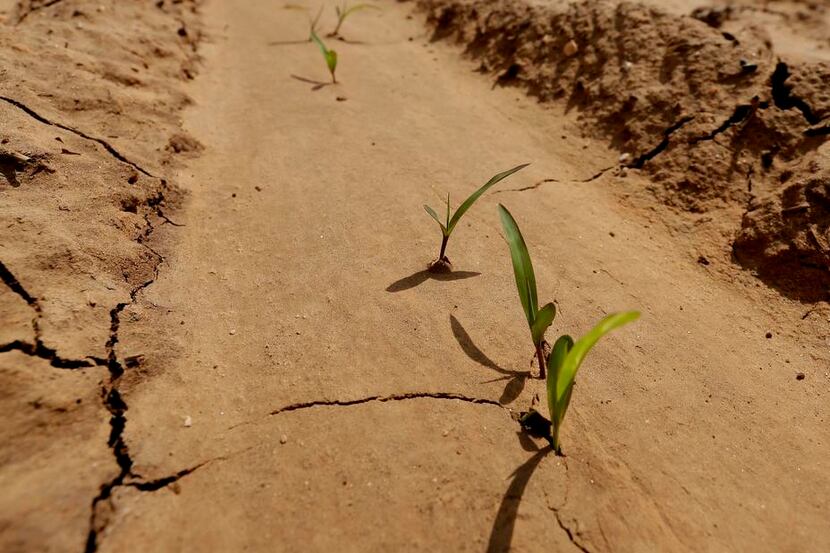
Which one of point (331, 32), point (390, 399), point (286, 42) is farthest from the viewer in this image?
point (331, 32)

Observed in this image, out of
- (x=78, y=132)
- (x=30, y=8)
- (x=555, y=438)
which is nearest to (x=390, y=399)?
(x=555, y=438)

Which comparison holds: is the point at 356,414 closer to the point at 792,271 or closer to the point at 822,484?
the point at 822,484

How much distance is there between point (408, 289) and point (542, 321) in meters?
0.51

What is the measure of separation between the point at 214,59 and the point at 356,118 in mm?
1064

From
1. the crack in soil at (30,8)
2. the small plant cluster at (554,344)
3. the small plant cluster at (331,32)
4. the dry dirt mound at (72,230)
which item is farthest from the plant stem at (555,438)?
the crack in soil at (30,8)

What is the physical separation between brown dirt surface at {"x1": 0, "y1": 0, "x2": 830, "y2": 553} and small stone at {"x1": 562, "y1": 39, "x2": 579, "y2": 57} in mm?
55

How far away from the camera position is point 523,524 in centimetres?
120

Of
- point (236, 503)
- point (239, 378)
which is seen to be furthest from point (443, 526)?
point (239, 378)

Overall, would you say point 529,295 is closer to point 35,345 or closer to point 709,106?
point 35,345

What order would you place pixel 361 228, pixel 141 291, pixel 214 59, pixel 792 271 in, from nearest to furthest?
pixel 141 291
pixel 792 271
pixel 361 228
pixel 214 59

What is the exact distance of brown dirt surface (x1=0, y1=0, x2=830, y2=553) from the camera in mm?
1214

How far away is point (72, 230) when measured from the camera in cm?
159

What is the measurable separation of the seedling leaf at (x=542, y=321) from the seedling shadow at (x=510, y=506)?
0.30 m

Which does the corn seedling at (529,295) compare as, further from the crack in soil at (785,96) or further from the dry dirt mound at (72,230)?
the crack in soil at (785,96)
